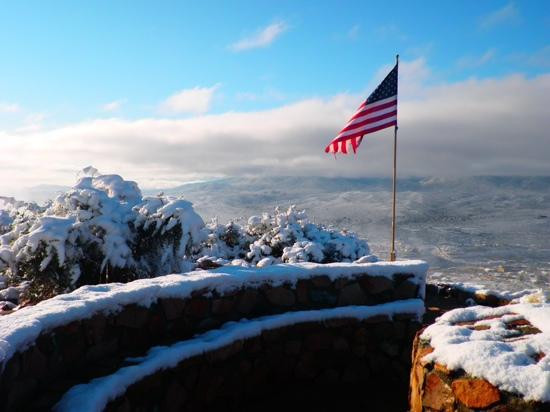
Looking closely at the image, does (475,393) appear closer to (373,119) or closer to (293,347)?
(293,347)

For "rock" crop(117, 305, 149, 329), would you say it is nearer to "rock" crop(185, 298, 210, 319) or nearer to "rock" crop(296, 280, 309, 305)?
"rock" crop(185, 298, 210, 319)

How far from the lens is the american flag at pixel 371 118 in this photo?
9922 millimetres

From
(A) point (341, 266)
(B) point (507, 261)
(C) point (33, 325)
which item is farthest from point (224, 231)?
(B) point (507, 261)

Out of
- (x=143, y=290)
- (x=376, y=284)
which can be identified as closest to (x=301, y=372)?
(x=376, y=284)

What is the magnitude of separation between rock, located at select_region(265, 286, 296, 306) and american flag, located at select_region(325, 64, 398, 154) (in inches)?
172

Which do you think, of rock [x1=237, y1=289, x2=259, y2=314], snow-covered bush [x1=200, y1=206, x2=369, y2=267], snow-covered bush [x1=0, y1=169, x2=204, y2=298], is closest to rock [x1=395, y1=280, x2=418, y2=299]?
rock [x1=237, y1=289, x2=259, y2=314]

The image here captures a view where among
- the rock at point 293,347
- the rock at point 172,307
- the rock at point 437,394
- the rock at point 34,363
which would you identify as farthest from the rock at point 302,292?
the rock at point 34,363

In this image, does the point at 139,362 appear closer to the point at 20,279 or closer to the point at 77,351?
the point at 77,351

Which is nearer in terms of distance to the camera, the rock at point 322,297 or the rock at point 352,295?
the rock at point 322,297

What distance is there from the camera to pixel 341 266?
6.76m

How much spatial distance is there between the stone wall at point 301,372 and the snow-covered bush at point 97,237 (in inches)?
109

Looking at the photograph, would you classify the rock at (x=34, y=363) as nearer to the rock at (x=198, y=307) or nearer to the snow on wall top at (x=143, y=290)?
the snow on wall top at (x=143, y=290)

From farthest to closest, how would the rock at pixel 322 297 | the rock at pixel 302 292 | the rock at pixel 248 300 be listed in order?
the rock at pixel 322 297 → the rock at pixel 302 292 → the rock at pixel 248 300

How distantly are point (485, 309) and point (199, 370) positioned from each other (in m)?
2.69
